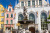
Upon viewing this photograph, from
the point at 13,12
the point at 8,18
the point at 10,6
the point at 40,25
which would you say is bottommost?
the point at 40,25

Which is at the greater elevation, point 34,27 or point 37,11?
point 37,11

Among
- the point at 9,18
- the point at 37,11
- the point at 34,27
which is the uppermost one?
the point at 37,11

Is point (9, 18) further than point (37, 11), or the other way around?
point (9, 18)

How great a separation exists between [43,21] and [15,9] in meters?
8.84

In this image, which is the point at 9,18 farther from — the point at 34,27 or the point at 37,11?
the point at 34,27

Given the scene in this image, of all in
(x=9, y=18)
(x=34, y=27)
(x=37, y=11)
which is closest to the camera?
(x=34, y=27)

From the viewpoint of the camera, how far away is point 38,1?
88.5ft

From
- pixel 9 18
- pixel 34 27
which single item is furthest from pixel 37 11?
pixel 9 18

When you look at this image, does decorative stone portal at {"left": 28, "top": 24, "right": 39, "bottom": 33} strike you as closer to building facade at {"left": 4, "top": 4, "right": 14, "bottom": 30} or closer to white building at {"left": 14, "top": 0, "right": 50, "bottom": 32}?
white building at {"left": 14, "top": 0, "right": 50, "bottom": 32}

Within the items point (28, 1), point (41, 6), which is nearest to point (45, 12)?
point (41, 6)

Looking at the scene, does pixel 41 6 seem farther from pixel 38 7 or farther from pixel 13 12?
pixel 13 12

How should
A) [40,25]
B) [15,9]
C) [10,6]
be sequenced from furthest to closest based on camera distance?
1. [10,6]
2. [15,9]
3. [40,25]

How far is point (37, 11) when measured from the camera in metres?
25.9

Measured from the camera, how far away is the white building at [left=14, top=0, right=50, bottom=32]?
84.7 feet
